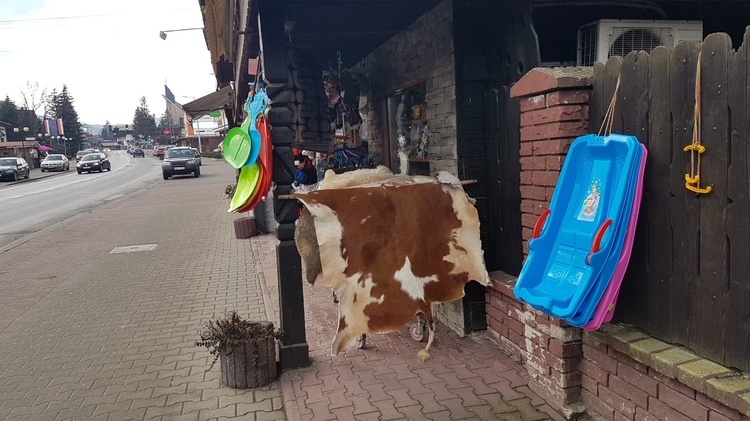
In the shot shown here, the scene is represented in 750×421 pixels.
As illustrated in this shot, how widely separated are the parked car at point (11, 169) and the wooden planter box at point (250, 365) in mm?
36865

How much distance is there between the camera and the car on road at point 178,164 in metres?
31.8

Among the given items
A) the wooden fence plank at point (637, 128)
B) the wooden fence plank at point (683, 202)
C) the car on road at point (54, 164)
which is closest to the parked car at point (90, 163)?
the car on road at point (54, 164)

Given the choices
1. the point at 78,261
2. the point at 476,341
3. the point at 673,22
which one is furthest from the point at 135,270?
the point at 673,22

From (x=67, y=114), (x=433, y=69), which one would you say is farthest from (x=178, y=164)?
(x=67, y=114)

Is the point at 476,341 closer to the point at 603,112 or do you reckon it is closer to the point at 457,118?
the point at 457,118

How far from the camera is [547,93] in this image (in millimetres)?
3293

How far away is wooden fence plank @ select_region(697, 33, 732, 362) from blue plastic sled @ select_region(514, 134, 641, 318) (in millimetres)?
347

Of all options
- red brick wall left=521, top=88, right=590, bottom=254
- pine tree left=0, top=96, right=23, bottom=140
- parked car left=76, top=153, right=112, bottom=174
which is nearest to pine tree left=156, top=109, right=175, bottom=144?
pine tree left=0, top=96, right=23, bottom=140

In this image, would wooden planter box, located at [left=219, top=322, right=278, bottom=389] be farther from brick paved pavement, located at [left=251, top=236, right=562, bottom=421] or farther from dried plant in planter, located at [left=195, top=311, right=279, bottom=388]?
brick paved pavement, located at [left=251, top=236, right=562, bottom=421]

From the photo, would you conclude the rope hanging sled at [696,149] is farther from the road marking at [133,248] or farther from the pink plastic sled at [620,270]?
the road marking at [133,248]

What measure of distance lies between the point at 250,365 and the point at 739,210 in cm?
345

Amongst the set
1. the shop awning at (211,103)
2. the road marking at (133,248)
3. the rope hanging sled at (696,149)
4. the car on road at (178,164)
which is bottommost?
the road marking at (133,248)

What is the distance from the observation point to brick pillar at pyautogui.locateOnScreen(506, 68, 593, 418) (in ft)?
10.5

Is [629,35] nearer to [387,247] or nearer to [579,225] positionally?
[579,225]
